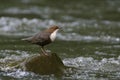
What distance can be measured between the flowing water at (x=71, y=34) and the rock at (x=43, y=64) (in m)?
0.14

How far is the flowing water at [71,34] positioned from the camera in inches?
402

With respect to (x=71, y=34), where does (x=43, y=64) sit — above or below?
below

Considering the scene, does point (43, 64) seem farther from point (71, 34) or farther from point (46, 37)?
point (71, 34)

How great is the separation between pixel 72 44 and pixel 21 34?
7.26ft

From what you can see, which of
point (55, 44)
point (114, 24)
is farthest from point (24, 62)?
point (114, 24)

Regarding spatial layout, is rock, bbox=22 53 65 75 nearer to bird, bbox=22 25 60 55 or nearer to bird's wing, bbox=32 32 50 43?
bird, bbox=22 25 60 55

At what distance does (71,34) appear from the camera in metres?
15.5

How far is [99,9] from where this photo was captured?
2144cm

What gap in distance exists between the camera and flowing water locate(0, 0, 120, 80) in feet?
33.5

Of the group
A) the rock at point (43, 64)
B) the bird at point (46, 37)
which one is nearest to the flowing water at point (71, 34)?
the rock at point (43, 64)

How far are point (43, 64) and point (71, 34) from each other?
5696 mm

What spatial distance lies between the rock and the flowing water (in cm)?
14

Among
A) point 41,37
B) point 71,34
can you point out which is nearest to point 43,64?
point 41,37

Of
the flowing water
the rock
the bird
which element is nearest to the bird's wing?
the bird
